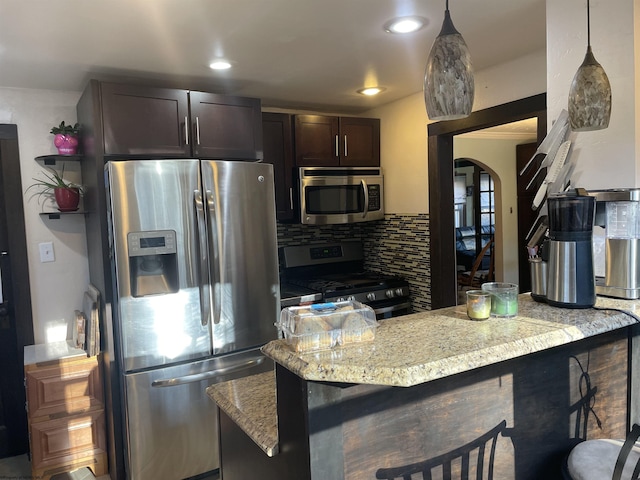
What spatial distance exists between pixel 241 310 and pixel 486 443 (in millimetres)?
1659

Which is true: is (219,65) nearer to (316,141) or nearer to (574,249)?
(316,141)

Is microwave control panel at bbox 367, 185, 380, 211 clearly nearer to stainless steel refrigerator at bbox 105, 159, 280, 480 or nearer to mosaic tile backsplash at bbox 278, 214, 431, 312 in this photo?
mosaic tile backsplash at bbox 278, 214, 431, 312

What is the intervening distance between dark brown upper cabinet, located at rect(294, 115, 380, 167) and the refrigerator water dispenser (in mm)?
1318

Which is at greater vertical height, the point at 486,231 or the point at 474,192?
the point at 474,192

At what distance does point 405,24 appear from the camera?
2.16 m

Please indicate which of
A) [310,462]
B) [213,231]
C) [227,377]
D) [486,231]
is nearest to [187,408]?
[227,377]

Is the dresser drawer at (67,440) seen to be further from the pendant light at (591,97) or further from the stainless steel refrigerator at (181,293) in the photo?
the pendant light at (591,97)

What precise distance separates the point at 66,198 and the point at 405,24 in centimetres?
213

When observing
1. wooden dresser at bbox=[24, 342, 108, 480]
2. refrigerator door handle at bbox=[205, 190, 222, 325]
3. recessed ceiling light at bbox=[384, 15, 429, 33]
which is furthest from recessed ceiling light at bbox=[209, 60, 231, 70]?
wooden dresser at bbox=[24, 342, 108, 480]

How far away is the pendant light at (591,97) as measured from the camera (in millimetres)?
1598

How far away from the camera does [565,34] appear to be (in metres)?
1.94

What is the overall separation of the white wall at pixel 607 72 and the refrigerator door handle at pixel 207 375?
6.24 feet

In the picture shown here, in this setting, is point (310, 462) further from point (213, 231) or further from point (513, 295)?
point (213, 231)

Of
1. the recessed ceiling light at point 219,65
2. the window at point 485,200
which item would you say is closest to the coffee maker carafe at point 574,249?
the recessed ceiling light at point 219,65
